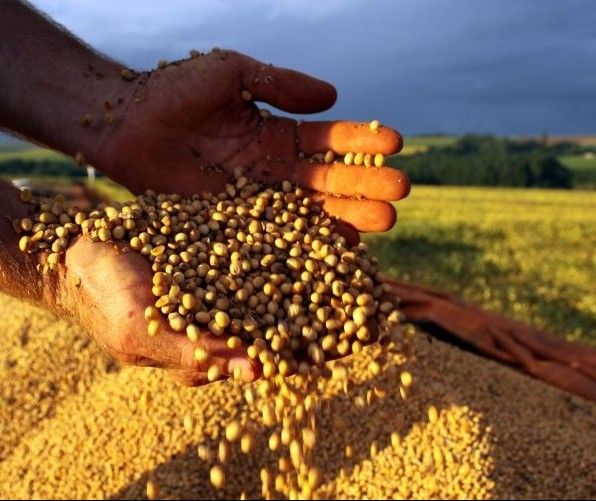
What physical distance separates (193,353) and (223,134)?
3.64 ft

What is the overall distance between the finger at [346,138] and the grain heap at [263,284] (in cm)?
26

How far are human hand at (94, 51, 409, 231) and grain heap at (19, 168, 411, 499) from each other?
6.7 inches

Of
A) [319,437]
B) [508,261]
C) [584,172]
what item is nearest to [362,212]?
[319,437]

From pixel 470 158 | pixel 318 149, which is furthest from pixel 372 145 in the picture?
pixel 470 158

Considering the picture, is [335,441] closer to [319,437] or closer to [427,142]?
[319,437]

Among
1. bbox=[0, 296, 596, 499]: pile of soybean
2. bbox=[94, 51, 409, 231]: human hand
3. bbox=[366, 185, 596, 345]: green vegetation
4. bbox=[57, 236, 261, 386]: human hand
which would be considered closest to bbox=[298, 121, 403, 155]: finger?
A: bbox=[94, 51, 409, 231]: human hand

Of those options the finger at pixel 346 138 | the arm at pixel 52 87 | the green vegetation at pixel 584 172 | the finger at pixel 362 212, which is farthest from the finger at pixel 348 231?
the green vegetation at pixel 584 172

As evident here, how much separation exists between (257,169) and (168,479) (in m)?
1.38

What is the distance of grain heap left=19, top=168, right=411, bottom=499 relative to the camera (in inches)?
76.5

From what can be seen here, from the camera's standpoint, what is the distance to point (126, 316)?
1.92m

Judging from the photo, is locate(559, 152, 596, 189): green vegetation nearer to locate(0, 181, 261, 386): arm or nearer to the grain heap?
the grain heap

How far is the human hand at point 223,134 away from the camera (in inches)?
101

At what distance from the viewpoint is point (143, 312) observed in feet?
6.28

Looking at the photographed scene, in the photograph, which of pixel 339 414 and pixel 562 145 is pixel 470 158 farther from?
pixel 339 414
